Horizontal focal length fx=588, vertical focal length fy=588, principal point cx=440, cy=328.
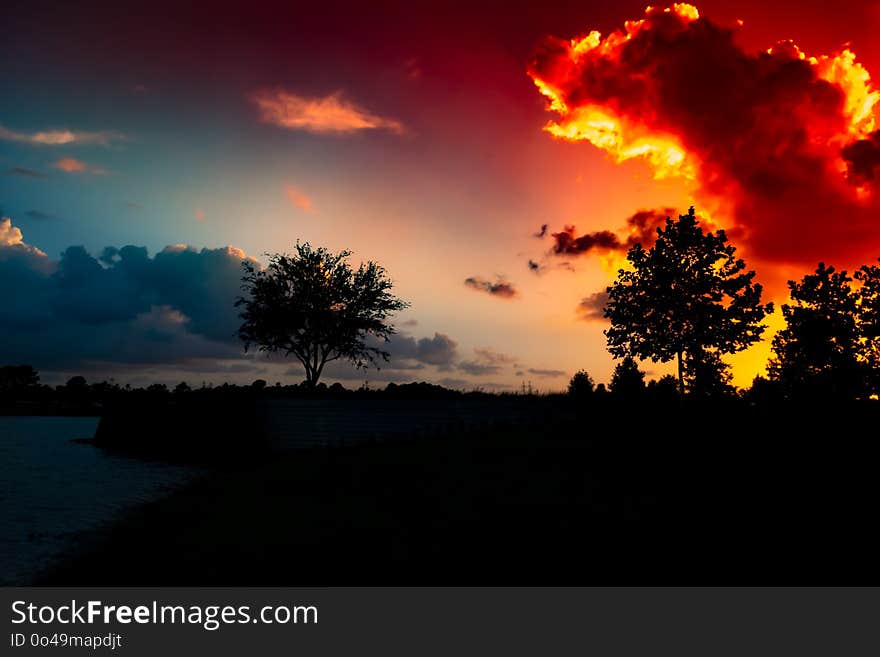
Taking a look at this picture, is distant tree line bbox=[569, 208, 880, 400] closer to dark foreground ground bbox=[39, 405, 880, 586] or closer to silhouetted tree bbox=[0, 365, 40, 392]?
dark foreground ground bbox=[39, 405, 880, 586]

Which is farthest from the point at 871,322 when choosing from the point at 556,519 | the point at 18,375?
the point at 18,375

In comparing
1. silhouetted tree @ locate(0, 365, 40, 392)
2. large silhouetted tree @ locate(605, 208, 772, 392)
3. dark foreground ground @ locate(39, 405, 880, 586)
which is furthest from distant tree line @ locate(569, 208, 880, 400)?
silhouetted tree @ locate(0, 365, 40, 392)

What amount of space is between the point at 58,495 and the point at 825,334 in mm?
54817

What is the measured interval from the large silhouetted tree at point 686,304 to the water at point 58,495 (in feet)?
103

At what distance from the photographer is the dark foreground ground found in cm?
920

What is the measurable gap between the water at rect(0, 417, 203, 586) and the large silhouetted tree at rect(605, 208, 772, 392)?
3128 centimetres

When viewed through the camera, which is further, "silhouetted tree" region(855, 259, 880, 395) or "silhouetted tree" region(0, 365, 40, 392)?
"silhouetted tree" region(0, 365, 40, 392)

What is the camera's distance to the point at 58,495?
21141 millimetres

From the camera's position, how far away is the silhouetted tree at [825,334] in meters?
48.8

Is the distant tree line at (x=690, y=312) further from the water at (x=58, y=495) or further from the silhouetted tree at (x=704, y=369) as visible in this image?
the water at (x=58, y=495)

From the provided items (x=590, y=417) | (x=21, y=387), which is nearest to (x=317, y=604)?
(x=590, y=417)

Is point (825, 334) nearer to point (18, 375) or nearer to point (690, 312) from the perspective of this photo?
point (690, 312)

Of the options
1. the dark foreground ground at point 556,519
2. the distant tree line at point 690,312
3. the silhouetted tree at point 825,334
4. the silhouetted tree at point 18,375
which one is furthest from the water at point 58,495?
the silhouetted tree at point 18,375

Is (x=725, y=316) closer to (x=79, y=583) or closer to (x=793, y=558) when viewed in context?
(x=793, y=558)
